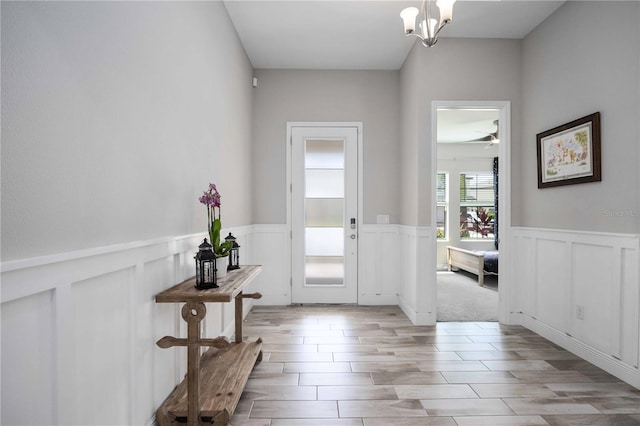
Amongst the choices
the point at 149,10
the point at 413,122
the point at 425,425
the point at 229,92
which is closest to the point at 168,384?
the point at 425,425

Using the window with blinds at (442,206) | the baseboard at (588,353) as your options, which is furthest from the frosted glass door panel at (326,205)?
the window with blinds at (442,206)

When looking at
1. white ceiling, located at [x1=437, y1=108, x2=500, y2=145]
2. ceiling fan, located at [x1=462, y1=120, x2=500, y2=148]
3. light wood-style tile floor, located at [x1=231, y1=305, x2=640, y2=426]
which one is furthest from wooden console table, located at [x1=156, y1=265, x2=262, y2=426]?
ceiling fan, located at [x1=462, y1=120, x2=500, y2=148]

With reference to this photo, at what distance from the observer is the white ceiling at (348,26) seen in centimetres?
299

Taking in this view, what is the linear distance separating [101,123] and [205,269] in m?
0.84

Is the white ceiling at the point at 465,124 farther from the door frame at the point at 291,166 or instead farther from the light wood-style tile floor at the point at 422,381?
the light wood-style tile floor at the point at 422,381

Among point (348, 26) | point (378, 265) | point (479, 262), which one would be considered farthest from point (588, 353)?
point (348, 26)

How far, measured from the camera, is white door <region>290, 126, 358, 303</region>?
424 centimetres

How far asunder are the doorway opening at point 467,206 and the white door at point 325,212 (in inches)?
57.5

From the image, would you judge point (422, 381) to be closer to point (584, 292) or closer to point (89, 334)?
point (584, 292)

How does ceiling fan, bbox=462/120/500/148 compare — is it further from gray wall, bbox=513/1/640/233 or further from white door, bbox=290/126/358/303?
white door, bbox=290/126/358/303

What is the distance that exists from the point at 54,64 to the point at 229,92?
7.11 feet

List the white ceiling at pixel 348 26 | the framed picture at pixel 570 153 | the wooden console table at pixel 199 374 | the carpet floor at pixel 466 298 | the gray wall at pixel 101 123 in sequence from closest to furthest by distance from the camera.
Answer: the gray wall at pixel 101 123
the wooden console table at pixel 199 374
the framed picture at pixel 570 153
the white ceiling at pixel 348 26
the carpet floor at pixel 466 298

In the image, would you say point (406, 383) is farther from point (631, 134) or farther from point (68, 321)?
point (631, 134)

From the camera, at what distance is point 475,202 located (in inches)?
293
